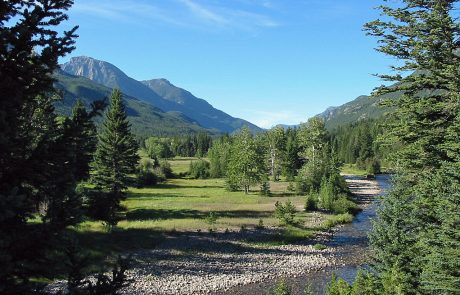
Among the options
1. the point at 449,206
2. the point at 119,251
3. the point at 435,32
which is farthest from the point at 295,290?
the point at 435,32

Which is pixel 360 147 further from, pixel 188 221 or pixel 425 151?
pixel 425 151

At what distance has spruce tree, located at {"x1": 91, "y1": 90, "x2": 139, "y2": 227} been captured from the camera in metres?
42.4

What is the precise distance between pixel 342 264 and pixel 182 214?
79.9 ft

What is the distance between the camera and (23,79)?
19.4 ft

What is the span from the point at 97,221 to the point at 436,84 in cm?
3808

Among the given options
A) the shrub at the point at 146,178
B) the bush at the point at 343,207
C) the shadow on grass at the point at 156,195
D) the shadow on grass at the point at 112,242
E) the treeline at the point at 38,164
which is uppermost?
the treeline at the point at 38,164

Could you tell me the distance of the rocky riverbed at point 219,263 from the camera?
27812 millimetres

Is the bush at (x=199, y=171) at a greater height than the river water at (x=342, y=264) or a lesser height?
greater

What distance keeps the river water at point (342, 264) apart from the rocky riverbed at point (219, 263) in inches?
16.9

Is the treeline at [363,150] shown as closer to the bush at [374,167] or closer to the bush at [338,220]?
the bush at [374,167]

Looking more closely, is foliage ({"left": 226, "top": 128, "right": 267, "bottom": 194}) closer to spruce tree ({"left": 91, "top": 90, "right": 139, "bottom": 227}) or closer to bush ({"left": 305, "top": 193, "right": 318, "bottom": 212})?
→ bush ({"left": 305, "top": 193, "right": 318, "bottom": 212})


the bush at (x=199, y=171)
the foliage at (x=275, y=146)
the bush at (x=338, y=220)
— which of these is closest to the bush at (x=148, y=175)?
the bush at (x=199, y=171)

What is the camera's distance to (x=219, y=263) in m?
33.2

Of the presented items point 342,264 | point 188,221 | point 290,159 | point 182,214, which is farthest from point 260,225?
point 290,159
